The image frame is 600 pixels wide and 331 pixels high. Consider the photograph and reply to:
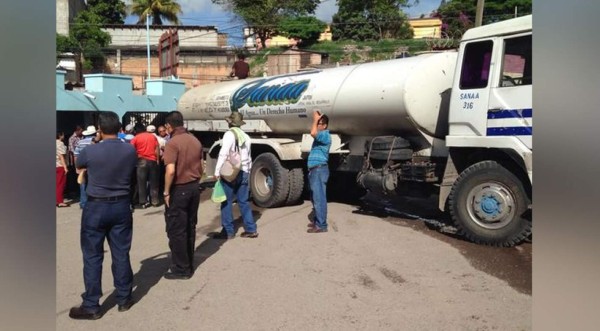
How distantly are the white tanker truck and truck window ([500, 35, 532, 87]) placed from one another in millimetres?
12

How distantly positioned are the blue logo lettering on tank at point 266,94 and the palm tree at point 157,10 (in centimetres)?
3176

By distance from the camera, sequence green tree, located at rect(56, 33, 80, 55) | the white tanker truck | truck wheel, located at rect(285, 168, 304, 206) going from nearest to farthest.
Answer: the white tanker truck, truck wheel, located at rect(285, 168, 304, 206), green tree, located at rect(56, 33, 80, 55)

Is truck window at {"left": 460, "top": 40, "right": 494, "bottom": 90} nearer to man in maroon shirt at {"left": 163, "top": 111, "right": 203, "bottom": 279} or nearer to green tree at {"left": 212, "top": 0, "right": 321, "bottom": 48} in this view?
man in maroon shirt at {"left": 163, "top": 111, "right": 203, "bottom": 279}

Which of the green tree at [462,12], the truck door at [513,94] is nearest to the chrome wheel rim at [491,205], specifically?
the truck door at [513,94]

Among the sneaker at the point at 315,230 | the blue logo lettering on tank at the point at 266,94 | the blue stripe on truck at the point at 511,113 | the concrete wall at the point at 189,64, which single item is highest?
the concrete wall at the point at 189,64

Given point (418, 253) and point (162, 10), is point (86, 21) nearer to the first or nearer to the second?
point (162, 10)

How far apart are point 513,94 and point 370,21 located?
1448 inches

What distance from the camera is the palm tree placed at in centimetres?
4052

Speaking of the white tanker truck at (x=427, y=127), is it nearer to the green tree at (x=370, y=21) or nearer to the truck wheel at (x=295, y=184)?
the truck wheel at (x=295, y=184)

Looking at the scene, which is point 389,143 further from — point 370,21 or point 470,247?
point 370,21

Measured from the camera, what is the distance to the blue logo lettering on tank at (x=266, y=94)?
376 inches

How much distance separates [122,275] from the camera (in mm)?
4488

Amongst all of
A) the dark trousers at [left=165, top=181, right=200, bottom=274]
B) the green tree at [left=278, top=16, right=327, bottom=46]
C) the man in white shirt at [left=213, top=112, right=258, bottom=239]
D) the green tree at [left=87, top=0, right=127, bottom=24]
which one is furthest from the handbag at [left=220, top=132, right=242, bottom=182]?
the green tree at [left=87, top=0, right=127, bottom=24]

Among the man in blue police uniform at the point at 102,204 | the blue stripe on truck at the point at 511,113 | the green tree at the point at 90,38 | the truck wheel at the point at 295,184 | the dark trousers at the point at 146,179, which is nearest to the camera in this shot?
the man in blue police uniform at the point at 102,204
